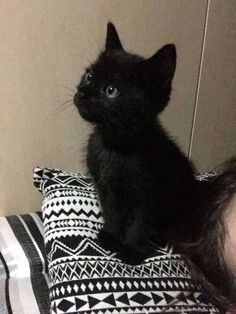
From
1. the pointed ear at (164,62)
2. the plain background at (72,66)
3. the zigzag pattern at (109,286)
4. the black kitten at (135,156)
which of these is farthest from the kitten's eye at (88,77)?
the zigzag pattern at (109,286)

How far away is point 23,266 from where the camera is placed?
3.40 feet

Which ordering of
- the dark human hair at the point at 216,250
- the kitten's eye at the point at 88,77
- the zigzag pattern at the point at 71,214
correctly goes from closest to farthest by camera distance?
the dark human hair at the point at 216,250 → the kitten's eye at the point at 88,77 → the zigzag pattern at the point at 71,214

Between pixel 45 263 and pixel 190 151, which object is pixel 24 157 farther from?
pixel 190 151

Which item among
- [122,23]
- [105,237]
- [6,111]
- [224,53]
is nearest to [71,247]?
[105,237]

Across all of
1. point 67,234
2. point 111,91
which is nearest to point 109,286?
point 67,234

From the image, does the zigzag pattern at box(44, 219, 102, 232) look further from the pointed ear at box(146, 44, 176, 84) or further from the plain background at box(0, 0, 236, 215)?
the pointed ear at box(146, 44, 176, 84)

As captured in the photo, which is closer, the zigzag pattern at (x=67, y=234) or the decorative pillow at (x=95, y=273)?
the decorative pillow at (x=95, y=273)

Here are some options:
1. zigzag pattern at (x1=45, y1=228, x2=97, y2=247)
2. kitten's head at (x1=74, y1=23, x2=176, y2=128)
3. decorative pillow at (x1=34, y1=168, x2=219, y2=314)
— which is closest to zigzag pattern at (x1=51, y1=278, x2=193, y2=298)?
decorative pillow at (x1=34, y1=168, x2=219, y2=314)

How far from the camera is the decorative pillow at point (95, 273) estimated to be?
0.87m

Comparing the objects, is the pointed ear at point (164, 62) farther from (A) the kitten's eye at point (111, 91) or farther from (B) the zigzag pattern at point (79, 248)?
(B) the zigzag pattern at point (79, 248)

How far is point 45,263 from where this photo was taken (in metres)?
1.05

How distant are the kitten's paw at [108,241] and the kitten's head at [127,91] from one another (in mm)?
231

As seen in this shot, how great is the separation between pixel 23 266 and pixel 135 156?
327mm

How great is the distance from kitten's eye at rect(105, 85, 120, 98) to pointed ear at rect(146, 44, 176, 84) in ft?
0.23
